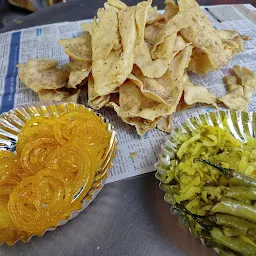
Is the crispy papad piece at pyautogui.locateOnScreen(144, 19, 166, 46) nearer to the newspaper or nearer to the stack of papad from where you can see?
the stack of papad

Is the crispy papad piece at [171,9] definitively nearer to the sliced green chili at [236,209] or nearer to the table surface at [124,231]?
the table surface at [124,231]

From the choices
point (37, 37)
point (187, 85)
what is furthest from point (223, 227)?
point (37, 37)

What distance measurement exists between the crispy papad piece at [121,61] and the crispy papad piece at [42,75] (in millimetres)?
197

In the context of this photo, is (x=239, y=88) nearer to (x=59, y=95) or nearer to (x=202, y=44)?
(x=202, y=44)

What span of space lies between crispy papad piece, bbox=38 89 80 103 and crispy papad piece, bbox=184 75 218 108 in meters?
0.40

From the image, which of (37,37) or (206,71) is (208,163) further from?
(37,37)

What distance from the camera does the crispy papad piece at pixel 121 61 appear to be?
1046mm

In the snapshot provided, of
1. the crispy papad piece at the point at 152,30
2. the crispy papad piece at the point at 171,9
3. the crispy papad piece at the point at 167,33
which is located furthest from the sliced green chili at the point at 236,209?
the crispy papad piece at the point at 171,9

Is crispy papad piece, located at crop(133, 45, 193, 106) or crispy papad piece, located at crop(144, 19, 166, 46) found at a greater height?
crispy papad piece, located at crop(144, 19, 166, 46)

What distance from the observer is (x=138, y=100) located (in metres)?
1.11

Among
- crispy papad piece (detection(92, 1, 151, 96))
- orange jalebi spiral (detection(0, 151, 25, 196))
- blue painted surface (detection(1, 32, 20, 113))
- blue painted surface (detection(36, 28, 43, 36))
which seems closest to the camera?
orange jalebi spiral (detection(0, 151, 25, 196))

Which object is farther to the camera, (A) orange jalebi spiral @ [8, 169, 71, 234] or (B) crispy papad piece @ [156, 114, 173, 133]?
(B) crispy papad piece @ [156, 114, 173, 133]

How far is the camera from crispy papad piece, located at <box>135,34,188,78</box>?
1074 millimetres

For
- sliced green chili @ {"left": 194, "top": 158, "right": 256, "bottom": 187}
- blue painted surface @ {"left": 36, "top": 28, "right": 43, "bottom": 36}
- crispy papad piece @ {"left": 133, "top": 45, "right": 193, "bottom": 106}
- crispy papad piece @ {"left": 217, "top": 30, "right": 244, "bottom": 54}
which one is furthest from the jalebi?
blue painted surface @ {"left": 36, "top": 28, "right": 43, "bottom": 36}
